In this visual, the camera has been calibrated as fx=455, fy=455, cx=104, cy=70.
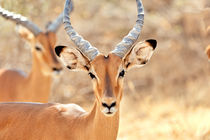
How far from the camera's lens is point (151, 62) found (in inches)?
589

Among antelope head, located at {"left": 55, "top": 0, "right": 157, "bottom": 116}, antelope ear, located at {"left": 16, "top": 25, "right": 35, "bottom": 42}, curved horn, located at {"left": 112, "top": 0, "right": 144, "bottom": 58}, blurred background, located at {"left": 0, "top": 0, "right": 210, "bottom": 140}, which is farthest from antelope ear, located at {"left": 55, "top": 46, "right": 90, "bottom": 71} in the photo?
blurred background, located at {"left": 0, "top": 0, "right": 210, "bottom": 140}

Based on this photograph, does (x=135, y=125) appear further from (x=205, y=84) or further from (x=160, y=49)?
(x=160, y=49)

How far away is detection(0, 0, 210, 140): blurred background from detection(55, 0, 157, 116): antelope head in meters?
5.04

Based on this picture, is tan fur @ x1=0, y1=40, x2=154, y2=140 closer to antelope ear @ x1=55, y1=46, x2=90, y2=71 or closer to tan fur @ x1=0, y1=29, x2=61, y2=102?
antelope ear @ x1=55, y1=46, x2=90, y2=71

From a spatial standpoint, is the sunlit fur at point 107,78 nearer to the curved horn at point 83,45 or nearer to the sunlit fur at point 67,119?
the sunlit fur at point 67,119

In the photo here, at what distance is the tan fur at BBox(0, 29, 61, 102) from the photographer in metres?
9.82

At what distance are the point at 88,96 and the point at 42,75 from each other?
3.93 metres

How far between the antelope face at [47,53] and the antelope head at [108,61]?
3.72 m

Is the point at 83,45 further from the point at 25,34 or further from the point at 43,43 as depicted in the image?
the point at 25,34

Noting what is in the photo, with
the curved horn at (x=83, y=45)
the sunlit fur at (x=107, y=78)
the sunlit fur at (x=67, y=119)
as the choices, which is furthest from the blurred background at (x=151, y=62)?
the sunlit fur at (x=107, y=78)

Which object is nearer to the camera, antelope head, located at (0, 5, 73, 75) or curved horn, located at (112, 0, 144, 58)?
curved horn, located at (112, 0, 144, 58)

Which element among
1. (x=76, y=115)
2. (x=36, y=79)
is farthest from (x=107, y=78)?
(x=36, y=79)

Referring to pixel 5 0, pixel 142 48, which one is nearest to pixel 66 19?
pixel 142 48

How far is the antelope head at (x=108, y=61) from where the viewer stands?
519 centimetres
